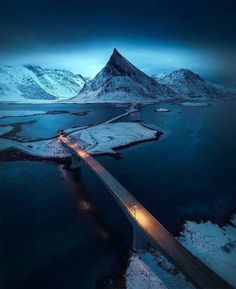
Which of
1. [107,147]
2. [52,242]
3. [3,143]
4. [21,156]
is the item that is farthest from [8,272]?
[3,143]

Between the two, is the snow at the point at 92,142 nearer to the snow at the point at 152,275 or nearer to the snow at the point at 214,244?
the snow at the point at 214,244

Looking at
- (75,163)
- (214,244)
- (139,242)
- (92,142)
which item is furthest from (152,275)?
(92,142)

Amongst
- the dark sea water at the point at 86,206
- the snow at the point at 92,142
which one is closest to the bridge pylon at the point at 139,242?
the dark sea water at the point at 86,206

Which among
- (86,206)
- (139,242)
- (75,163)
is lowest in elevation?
(86,206)

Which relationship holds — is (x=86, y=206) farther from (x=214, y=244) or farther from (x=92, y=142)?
(x=92, y=142)

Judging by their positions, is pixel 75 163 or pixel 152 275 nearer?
pixel 152 275

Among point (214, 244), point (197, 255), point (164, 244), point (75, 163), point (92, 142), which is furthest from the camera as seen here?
point (92, 142)

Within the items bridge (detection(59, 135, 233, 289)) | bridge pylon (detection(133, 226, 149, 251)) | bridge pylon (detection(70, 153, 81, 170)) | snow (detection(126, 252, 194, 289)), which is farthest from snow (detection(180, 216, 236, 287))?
bridge pylon (detection(70, 153, 81, 170))
